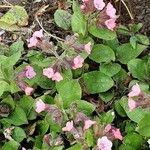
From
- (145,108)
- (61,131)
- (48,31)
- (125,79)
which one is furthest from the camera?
(48,31)

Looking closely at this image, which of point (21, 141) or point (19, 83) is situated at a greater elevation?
point (19, 83)

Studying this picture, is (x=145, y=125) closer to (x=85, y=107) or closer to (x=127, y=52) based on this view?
(x=85, y=107)

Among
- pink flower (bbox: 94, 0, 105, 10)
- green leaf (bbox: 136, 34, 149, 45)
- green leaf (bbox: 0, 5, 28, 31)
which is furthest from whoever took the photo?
green leaf (bbox: 0, 5, 28, 31)

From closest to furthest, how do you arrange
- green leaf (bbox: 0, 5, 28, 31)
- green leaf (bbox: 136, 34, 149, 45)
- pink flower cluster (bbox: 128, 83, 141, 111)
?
pink flower cluster (bbox: 128, 83, 141, 111), green leaf (bbox: 136, 34, 149, 45), green leaf (bbox: 0, 5, 28, 31)

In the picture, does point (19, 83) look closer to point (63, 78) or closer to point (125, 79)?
point (63, 78)

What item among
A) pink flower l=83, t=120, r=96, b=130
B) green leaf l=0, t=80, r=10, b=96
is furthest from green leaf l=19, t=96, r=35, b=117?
pink flower l=83, t=120, r=96, b=130

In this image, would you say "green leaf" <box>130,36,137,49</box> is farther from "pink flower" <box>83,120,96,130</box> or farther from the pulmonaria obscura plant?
"pink flower" <box>83,120,96,130</box>

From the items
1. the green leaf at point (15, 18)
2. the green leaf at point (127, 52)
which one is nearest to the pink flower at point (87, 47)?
the green leaf at point (127, 52)

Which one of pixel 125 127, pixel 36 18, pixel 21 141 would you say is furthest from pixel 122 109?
pixel 36 18

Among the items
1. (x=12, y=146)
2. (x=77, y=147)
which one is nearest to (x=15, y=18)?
(x=12, y=146)
